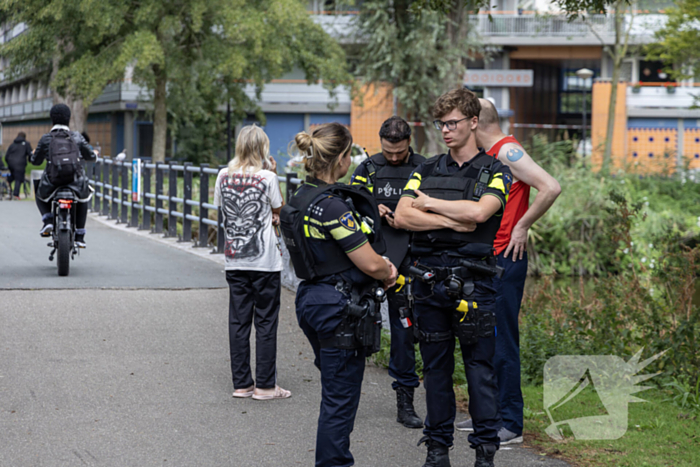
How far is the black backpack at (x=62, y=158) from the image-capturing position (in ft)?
31.3

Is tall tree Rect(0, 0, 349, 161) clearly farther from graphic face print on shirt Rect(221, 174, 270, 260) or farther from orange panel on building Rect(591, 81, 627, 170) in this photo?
graphic face print on shirt Rect(221, 174, 270, 260)

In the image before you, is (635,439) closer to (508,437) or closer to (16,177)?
(508,437)

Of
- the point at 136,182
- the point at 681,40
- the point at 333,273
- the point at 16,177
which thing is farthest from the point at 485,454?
the point at 681,40

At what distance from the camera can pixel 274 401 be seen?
568 cm

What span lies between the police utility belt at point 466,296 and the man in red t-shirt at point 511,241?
572 millimetres

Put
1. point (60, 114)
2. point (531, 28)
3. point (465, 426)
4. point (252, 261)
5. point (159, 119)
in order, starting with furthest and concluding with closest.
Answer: point (531, 28), point (159, 119), point (60, 114), point (252, 261), point (465, 426)

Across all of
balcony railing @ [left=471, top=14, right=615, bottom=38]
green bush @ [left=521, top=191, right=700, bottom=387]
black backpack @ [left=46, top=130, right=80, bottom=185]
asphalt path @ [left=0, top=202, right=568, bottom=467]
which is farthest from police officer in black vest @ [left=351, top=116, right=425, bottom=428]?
balcony railing @ [left=471, top=14, right=615, bottom=38]

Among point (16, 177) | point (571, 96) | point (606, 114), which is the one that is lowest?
point (16, 177)

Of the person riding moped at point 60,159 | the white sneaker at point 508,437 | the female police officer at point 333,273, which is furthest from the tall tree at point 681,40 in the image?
the female police officer at point 333,273

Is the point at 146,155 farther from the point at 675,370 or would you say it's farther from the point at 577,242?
the point at 675,370

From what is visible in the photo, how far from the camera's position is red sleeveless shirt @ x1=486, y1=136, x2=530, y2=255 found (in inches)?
189

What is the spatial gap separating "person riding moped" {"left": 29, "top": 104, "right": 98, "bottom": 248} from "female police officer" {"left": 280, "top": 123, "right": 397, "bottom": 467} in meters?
6.35

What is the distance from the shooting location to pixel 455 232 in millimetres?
4160

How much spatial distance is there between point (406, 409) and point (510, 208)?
4.49 ft
